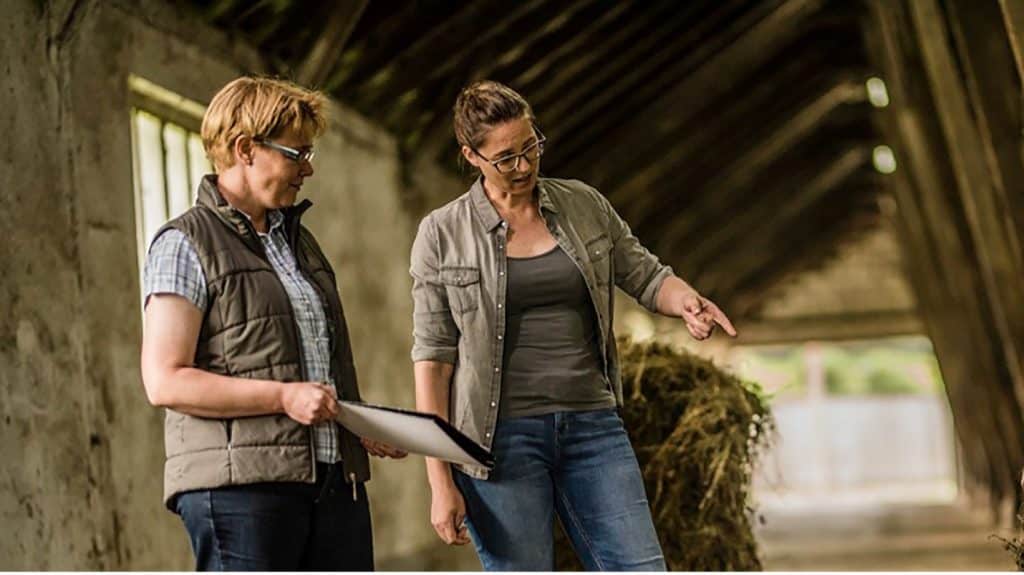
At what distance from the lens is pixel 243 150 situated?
104 inches

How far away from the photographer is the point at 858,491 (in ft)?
74.0

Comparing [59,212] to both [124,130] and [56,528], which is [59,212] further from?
[56,528]

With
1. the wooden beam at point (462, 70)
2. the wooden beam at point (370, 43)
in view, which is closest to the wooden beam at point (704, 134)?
the wooden beam at point (462, 70)

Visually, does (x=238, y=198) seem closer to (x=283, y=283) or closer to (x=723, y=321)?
(x=283, y=283)

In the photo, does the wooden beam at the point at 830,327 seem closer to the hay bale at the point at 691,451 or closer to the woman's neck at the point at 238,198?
the hay bale at the point at 691,451

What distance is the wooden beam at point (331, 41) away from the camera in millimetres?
6332

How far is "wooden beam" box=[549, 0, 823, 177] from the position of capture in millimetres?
9891

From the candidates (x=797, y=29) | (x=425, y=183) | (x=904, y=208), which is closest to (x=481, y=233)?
(x=425, y=183)

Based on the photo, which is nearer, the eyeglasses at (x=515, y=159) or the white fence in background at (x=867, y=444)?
the eyeglasses at (x=515, y=159)

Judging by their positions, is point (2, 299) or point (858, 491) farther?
point (858, 491)

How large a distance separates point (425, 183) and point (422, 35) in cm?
112

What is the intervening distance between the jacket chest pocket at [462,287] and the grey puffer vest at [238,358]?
0.34 metres

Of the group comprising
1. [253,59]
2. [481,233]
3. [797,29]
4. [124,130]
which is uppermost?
[797,29]

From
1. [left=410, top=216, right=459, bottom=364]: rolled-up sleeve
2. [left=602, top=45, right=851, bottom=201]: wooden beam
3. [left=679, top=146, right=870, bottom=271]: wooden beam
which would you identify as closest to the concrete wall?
[left=410, top=216, right=459, bottom=364]: rolled-up sleeve
